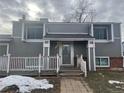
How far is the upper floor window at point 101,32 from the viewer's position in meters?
18.0

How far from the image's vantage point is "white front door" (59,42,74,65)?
17.0 meters

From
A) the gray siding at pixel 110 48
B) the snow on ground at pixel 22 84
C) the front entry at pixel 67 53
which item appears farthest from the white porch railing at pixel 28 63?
the gray siding at pixel 110 48

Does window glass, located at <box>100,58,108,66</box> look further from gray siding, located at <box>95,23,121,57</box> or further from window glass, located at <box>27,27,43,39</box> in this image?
window glass, located at <box>27,27,43,39</box>

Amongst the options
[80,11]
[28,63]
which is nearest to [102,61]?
[28,63]

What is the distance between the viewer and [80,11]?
3272 centimetres

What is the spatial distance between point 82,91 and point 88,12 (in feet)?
86.1

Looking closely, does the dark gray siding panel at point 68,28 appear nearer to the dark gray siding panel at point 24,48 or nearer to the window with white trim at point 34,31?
the window with white trim at point 34,31

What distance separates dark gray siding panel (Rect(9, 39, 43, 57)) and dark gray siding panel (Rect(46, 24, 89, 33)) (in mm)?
2112

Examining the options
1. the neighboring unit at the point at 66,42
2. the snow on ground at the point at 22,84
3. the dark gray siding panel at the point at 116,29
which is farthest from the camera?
the dark gray siding panel at the point at 116,29

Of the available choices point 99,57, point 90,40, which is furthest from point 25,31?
point 99,57

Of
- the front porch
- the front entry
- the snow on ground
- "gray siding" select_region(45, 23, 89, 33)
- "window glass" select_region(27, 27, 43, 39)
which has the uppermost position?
"gray siding" select_region(45, 23, 89, 33)

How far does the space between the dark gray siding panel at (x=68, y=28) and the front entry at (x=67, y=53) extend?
1501 mm

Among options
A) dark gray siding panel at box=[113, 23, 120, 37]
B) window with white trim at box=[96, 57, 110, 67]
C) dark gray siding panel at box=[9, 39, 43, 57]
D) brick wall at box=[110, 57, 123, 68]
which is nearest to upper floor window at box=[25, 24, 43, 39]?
dark gray siding panel at box=[9, 39, 43, 57]

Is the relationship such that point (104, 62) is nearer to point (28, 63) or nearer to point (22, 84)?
point (28, 63)
